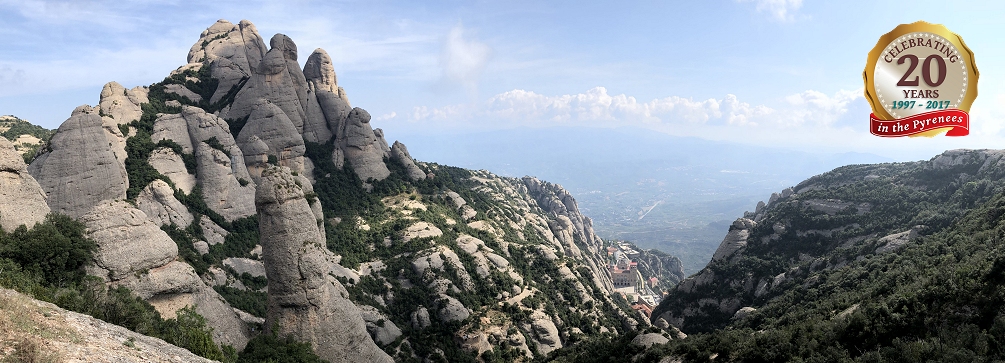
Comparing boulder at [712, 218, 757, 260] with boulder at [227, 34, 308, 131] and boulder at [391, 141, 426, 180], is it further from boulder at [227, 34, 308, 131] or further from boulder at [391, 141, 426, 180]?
boulder at [227, 34, 308, 131]

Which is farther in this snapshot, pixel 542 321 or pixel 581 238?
pixel 581 238

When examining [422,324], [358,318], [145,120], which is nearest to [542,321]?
[422,324]

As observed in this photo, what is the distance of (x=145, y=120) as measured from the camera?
5319 centimetres

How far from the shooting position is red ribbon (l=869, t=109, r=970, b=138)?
22250mm

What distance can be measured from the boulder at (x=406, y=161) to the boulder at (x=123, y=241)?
50.2m

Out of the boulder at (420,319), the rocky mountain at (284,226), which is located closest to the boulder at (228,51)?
the rocky mountain at (284,226)

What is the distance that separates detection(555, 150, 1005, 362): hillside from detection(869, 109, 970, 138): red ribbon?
6259 mm

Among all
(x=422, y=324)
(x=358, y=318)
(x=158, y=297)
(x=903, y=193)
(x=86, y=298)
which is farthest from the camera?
(x=903, y=193)

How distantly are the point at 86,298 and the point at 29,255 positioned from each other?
224 inches

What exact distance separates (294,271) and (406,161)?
50.7 metres

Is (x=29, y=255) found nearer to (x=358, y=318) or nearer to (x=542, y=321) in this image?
(x=358, y=318)

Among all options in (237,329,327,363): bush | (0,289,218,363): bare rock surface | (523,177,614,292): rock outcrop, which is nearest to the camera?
(0,289,218,363): bare rock surface

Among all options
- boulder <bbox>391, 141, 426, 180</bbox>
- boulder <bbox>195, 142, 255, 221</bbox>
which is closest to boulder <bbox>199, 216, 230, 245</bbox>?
boulder <bbox>195, 142, 255, 221</bbox>

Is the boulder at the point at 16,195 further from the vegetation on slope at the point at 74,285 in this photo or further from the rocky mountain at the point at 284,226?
the vegetation on slope at the point at 74,285
